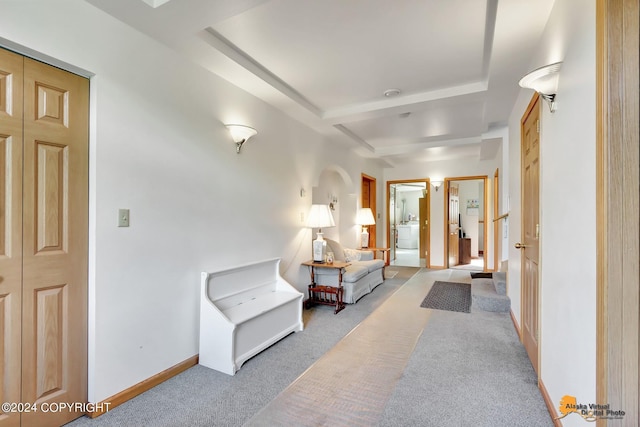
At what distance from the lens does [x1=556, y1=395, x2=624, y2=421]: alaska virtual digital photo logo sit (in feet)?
3.20

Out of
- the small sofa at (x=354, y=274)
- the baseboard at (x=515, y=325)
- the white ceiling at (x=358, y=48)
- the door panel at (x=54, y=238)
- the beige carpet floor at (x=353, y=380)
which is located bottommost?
the beige carpet floor at (x=353, y=380)

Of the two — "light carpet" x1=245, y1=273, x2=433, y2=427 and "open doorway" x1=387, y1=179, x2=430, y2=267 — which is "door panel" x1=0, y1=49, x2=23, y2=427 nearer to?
"light carpet" x1=245, y1=273, x2=433, y2=427

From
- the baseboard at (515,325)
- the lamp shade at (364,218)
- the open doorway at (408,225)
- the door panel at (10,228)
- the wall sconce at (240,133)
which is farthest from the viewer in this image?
the open doorway at (408,225)

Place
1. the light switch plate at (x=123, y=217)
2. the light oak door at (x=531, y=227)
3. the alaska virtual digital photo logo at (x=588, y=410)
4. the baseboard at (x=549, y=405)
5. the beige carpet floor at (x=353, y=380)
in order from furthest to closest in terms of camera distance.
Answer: the light oak door at (x=531, y=227)
the light switch plate at (x=123, y=217)
the beige carpet floor at (x=353, y=380)
the baseboard at (x=549, y=405)
the alaska virtual digital photo logo at (x=588, y=410)

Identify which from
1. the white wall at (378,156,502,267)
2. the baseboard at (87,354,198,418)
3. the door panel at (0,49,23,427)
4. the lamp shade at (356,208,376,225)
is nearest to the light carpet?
the baseboard at (87,354,198,418)

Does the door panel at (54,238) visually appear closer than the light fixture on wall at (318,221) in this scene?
Yes

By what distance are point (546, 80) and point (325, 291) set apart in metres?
3.03

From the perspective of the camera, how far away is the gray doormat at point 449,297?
3785mm

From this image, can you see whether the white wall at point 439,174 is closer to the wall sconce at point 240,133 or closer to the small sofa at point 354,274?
the small sofa at point 354,274

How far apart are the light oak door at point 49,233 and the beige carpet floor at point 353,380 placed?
43.9 inches

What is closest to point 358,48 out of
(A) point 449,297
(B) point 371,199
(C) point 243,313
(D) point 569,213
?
(D) point 569,213

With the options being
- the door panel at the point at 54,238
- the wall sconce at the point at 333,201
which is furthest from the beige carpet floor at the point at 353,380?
the wall sconce at the point at 333,201

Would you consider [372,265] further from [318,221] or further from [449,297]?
[318,221]

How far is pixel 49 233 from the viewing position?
1.63 m
